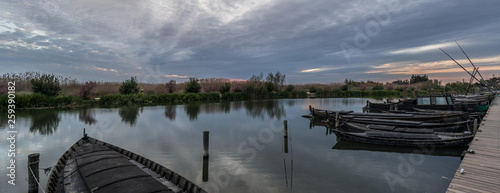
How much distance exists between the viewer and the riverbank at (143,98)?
2815cm

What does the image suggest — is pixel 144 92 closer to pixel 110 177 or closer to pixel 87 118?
pixel 87 118

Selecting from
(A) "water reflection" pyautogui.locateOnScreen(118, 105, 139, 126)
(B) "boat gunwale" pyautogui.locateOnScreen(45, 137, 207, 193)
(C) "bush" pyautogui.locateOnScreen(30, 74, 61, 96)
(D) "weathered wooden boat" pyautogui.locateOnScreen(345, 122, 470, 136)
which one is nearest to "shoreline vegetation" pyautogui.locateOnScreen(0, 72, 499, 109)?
(C) "bush" pyautogui.locateOnScreen(30, 74, 61, 96)

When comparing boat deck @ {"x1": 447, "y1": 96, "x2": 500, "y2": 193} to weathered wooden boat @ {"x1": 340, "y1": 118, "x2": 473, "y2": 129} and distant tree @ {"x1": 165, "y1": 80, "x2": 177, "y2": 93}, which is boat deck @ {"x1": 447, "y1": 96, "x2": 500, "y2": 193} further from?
distant tree @ {"x1": 165, "y1": 80, "x2": 177, "y2": 93}

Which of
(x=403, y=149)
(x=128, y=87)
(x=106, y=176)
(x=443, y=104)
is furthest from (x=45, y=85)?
(x=443, y=104)

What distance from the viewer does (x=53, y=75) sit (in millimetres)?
32250

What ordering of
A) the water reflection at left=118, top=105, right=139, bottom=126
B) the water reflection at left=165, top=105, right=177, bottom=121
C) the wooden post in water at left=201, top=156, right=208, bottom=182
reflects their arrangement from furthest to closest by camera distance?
the water reflection at left=165, top=105, right=177, bottom=121 < the water reflection at left=118, top=105, right=139, bottom=126 < the wooden post in water at left=201, top=156, right=208, bottom=182

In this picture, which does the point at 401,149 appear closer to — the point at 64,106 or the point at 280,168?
the point at 280,168

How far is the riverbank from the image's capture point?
2815 centimetres

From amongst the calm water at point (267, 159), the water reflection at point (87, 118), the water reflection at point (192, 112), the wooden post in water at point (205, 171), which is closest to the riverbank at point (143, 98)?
the water reflection at point (87, 118)

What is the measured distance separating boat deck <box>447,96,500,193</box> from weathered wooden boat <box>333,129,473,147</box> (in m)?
1.09

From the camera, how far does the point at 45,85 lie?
30.5 m

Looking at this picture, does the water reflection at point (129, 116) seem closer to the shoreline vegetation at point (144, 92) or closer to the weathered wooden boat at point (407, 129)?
the shoreline vegetation at point (144, 92)

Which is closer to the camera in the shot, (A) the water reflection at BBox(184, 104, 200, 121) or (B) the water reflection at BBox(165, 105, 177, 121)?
(B) the water reflection at BBox(165, 105, 177, 121)

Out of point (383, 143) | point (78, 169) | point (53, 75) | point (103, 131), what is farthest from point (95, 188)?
point (53, 75)
